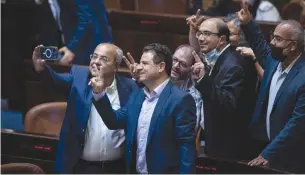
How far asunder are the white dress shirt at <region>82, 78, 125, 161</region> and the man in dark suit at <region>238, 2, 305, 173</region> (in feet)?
1.69

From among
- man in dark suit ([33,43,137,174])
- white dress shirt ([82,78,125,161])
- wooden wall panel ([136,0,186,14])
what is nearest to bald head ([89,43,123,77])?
man in dark suit ([33,43,137,174])

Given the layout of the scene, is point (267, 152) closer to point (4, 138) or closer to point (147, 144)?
point (147, 144)

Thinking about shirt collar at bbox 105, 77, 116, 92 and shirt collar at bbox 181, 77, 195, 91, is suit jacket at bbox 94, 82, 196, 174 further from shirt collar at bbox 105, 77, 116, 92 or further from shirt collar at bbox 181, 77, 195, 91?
shirt collar at bbox 181, 77, 195, 91

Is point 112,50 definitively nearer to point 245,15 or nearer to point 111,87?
point 111,87

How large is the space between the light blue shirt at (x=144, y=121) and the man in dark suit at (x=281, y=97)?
1.43 ft

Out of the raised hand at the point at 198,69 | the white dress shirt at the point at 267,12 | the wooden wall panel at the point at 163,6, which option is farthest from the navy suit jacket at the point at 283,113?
the wooden wall panel at the point at 163,6

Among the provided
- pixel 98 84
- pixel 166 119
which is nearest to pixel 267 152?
pixel 166 119

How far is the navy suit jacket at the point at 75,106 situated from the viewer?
2.90m

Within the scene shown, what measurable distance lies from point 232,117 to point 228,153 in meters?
0.14

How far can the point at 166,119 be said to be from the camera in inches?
108

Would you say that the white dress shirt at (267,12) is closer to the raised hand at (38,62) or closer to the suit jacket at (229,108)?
the suit jacket at (229,108)

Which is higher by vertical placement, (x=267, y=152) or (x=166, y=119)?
(x=166, y=119)

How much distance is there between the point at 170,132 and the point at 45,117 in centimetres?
92

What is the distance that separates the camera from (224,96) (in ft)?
9.76
